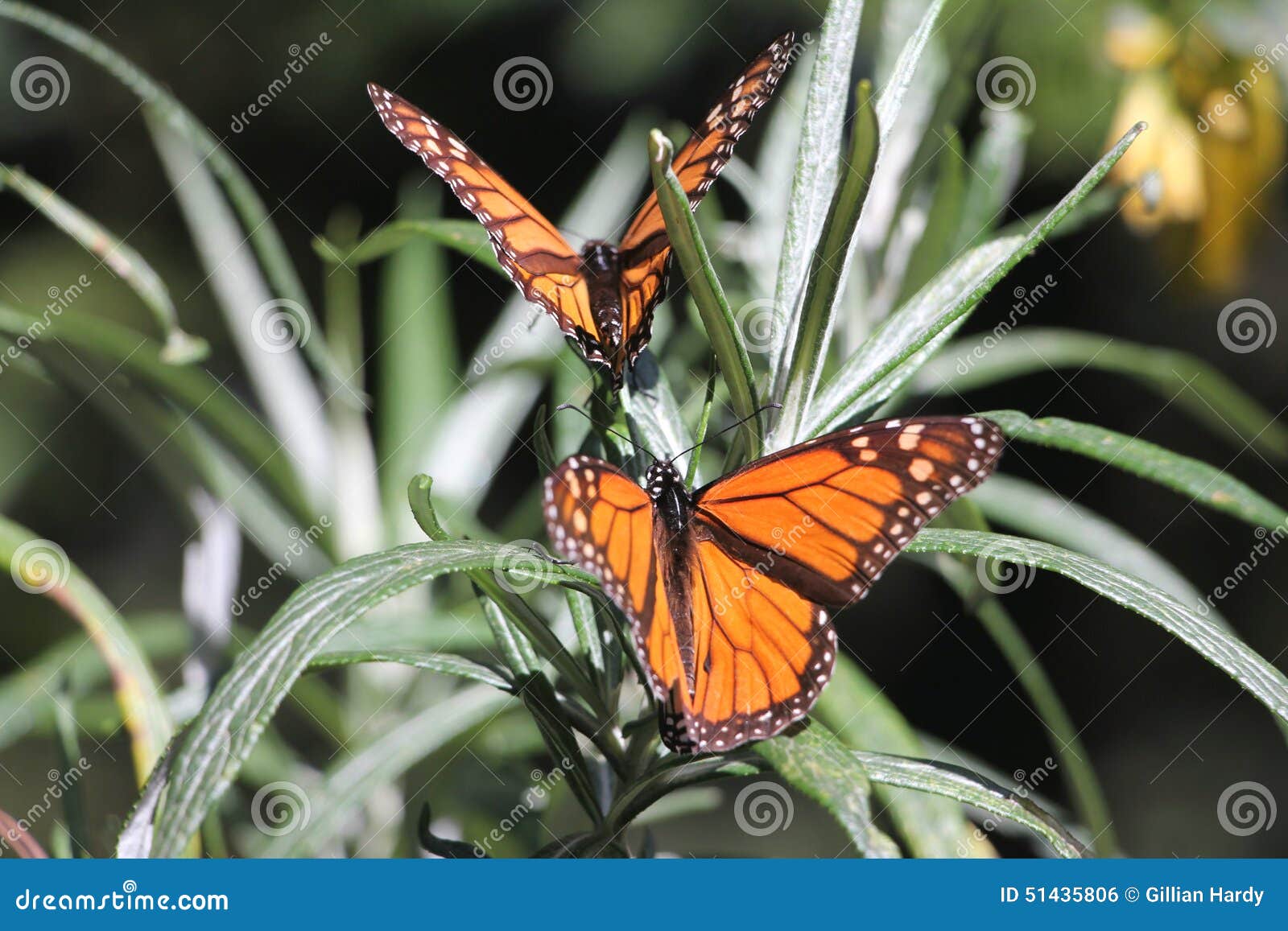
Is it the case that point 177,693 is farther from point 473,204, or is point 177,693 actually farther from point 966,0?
point 966,0

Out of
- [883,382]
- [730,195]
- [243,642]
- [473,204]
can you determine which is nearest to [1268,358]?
[730,195]

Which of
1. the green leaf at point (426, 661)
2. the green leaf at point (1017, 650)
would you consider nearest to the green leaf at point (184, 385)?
the green leaf at point (426, 661)

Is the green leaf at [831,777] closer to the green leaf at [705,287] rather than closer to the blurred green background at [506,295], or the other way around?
the green leaf at [705,287]

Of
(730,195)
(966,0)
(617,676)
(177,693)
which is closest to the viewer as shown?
(617,676)

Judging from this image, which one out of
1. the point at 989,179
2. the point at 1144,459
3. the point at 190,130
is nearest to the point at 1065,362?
the point at 989,179

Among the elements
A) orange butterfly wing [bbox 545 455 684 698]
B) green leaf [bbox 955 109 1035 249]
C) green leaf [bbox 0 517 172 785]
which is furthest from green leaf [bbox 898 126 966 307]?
green leaf [bbox 0 517 172 785]

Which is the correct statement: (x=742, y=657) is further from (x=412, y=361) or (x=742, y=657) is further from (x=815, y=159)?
(x=412, y=361)

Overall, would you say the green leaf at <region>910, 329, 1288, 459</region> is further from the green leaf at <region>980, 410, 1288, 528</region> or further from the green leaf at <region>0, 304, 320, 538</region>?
the green leaf at <region>0, 304, 320, 538</region>
